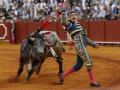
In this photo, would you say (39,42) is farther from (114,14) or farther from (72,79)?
(114,14)

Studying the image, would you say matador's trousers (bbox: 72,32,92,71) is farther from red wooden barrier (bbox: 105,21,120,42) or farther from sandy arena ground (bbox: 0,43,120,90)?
red wooden barrier (bbox: 105,21,120,42)

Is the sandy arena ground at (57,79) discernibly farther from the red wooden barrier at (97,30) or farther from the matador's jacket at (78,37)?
the red wooden barrier at (97,30)

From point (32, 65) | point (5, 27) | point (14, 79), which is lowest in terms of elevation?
point (5, 27)

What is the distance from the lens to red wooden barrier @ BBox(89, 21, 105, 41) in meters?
21.5

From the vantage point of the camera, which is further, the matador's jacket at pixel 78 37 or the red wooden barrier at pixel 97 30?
the red wooden barrier at pixel 97 30

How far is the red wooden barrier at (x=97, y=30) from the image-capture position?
21500 mm

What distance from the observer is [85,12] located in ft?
70.3

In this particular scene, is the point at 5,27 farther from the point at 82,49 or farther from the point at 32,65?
the point at 82,49

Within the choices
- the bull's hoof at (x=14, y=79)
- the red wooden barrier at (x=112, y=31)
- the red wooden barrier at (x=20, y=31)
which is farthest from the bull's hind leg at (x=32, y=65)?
the red wooden barrier at (x=20, y=31)

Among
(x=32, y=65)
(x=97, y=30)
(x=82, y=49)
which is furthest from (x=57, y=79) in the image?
(x=97, y=30)

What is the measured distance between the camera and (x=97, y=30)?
21688mm

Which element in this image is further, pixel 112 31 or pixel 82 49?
pixel 112 31

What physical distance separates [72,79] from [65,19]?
5.27 ft

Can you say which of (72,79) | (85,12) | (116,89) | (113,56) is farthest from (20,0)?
(116,89)
